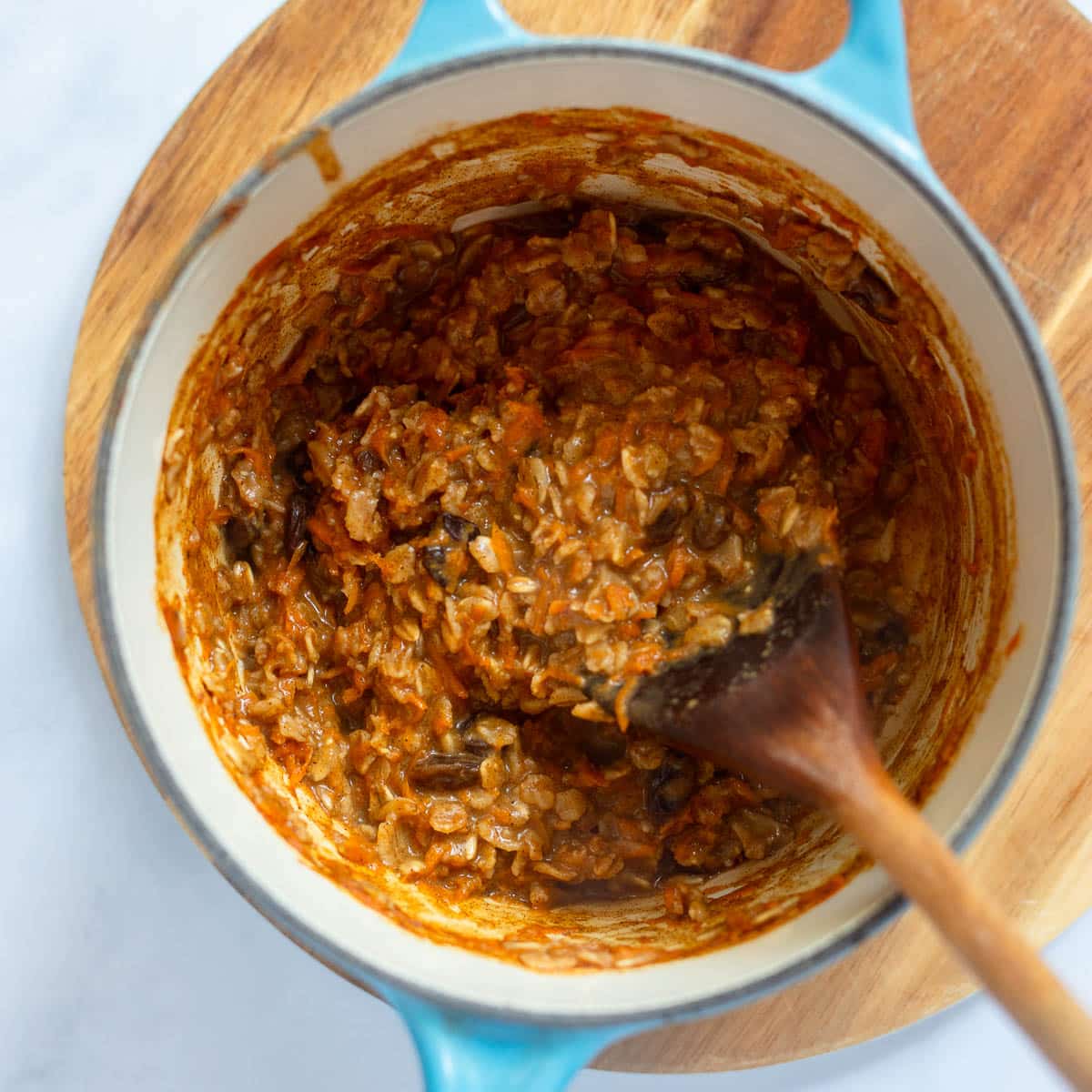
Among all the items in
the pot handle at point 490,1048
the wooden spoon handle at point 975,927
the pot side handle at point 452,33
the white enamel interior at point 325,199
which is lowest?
the wooden spoon handle at point 975,927

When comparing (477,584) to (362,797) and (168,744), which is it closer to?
(362,797)

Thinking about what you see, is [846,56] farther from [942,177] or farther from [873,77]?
[942,177]

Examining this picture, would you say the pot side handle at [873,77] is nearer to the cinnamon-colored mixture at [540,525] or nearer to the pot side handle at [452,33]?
the pot side handle at [452,33]

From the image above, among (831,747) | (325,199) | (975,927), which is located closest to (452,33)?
(325,199)

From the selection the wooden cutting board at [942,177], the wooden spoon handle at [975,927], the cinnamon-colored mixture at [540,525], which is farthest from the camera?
the cinnamon-colored mixture at [540,525]

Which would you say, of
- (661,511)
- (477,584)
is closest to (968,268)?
(661,511)

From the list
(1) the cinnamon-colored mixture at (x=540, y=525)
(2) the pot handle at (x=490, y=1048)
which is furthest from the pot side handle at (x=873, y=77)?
(2) the pot handle at (x=490, y=1048)
